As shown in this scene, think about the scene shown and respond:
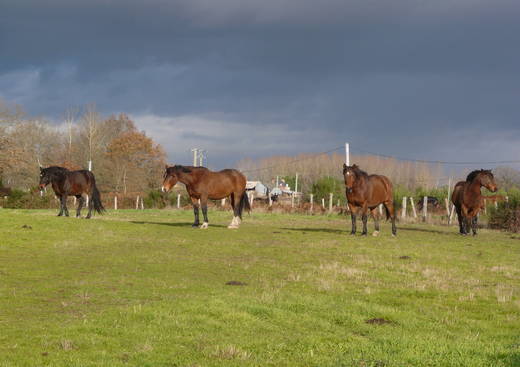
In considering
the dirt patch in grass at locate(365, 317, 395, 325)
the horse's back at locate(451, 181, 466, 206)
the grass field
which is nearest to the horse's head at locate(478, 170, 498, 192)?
the horse's back at locate(451, 181, 466, 206)

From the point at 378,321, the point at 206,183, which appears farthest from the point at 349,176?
the point at 378,321

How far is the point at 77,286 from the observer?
964 cm

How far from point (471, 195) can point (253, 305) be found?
17726mm

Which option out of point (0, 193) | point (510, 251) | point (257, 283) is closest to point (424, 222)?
point (510, 251)

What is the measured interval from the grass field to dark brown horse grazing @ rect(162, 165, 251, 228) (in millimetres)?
6669

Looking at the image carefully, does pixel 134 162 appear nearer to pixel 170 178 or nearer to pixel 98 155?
pixel 98 155

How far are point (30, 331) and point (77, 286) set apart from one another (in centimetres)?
309

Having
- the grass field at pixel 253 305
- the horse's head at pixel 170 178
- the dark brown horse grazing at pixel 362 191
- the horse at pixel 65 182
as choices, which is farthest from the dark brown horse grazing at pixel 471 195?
the horse at pixel 65 182

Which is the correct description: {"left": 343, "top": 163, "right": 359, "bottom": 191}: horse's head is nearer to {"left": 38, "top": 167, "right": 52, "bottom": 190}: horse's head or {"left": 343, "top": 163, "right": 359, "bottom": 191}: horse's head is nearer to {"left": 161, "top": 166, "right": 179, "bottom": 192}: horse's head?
{"left": 161, "top": 166, "right": 179, "bottom": 192}: horse's head

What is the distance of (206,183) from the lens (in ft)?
→ 75.5

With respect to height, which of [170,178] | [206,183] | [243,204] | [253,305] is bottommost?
[253,305]

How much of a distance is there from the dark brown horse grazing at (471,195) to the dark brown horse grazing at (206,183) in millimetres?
9185

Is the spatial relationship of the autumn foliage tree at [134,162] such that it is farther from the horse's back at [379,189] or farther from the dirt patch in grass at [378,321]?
the dirt patch in grass at [378,321]

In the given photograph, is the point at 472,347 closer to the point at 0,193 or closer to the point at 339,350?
the point at 339,350
